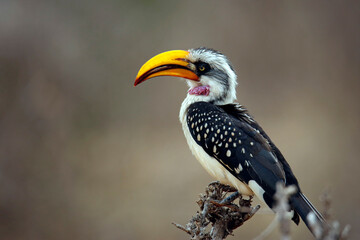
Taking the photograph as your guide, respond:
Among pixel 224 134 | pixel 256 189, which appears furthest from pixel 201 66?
pixel 256 189

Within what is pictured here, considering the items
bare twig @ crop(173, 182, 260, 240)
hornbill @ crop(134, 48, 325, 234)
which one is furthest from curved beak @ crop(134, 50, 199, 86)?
bare twig @ crop(173, 182, 260, 240)

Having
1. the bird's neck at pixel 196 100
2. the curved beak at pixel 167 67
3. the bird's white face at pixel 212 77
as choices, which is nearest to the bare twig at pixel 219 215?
the bird's neck at pixel 196 100

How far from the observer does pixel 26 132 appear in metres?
6.53

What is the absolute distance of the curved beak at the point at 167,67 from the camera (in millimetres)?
3158

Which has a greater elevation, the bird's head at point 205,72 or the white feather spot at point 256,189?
the bird's head at point 205,72

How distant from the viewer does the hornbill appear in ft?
9.18

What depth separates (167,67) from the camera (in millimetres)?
3258

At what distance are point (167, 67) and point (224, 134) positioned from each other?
2.08 ft

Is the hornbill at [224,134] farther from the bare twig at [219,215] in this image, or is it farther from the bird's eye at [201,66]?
the bare twig at [219,215]

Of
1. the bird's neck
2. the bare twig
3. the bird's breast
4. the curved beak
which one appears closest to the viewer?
the bare twig

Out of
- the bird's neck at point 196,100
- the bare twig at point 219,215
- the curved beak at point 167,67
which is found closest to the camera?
the bare twig at point 219,215

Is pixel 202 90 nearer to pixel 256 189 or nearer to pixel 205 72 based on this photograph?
pixel 205 72

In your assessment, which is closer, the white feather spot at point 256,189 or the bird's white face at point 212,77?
the white feather spot at point 256,189

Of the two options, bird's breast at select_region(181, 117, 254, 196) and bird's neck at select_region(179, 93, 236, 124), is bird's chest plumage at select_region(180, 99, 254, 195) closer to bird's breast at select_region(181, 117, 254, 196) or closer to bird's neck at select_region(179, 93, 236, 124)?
bird's breast at select_region(181, 117, 254, 196)
